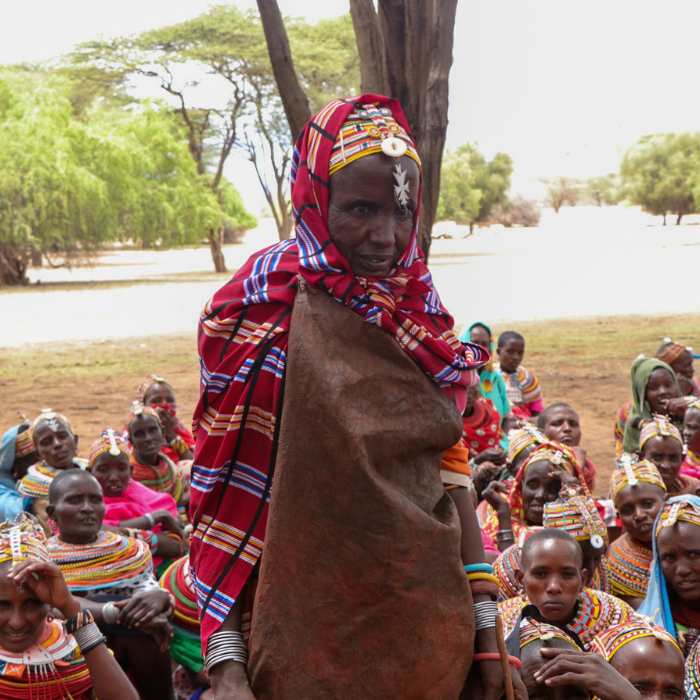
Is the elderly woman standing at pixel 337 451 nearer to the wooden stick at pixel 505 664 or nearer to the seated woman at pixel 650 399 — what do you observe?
the wooden stick at pixel 505 664

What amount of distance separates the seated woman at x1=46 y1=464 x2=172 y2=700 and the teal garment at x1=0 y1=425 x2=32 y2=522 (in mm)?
779

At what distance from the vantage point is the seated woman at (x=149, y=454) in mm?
4992

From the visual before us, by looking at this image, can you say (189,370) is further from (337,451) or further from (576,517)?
(337,451)

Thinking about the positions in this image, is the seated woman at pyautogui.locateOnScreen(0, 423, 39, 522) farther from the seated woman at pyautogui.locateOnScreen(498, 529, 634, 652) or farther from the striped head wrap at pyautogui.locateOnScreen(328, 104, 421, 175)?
the striped head wrap at pyautogui.locateOnScreen(328, 104, 421, 175)

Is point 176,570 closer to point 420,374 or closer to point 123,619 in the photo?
point 123,619

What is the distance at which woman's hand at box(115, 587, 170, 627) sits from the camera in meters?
3.14

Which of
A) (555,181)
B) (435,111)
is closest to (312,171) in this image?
(435,111)

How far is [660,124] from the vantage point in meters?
80.5

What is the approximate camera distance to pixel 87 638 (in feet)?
8.50

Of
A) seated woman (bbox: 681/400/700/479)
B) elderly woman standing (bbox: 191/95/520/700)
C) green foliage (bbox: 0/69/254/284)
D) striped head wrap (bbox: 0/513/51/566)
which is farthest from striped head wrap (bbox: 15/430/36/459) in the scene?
green foliage (bbox: 0/69/254/284)

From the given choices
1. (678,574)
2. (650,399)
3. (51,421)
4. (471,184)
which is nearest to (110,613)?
(51,421)

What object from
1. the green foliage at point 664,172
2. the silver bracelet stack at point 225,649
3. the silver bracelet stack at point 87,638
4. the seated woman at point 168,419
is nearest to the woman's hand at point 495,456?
the seated woman at point 168,419

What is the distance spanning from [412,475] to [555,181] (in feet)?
250

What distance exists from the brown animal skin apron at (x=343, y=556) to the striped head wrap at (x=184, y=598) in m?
1.86
